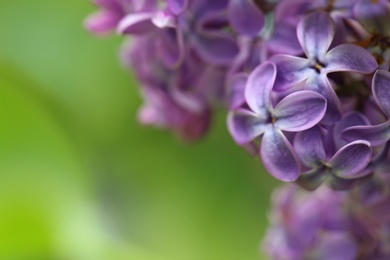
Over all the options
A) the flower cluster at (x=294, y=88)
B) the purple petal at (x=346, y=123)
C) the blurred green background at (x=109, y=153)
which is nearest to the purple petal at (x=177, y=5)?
the flower cluster at (x=294, y=88)

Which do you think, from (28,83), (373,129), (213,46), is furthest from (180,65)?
(28,83)

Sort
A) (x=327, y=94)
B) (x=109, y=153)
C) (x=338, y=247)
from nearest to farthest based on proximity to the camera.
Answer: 1. (x=327, y=94)
2. (x=338, y=247)
3. (x=109, y=153)

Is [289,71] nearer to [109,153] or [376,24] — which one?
[376,24]

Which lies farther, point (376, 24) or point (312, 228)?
point (312, 228)

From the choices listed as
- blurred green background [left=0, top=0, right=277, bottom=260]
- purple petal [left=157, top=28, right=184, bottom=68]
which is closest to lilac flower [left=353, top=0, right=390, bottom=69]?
purple petal [left=157, top=28, right=184, bottom=68]

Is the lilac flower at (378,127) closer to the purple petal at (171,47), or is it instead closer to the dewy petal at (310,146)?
the dewy petal at (310,146)

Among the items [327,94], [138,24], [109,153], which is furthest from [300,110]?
[109,153]

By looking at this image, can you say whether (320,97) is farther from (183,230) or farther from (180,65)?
(183,230)
